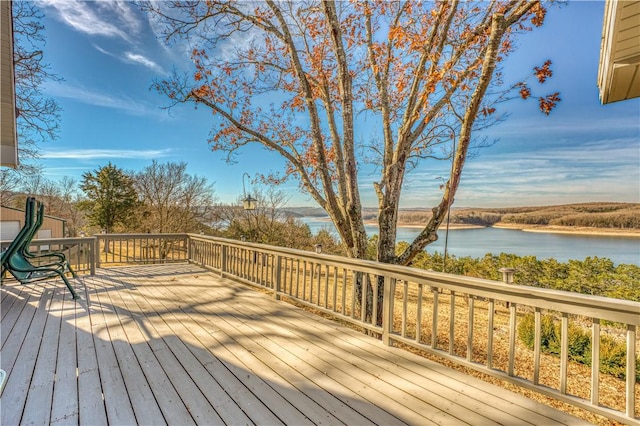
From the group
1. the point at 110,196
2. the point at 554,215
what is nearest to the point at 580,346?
the point at 554,215

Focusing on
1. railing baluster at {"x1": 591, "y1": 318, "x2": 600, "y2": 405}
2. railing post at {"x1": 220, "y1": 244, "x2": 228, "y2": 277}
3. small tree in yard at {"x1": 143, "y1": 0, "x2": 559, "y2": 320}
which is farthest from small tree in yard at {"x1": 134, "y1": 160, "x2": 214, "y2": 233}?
railing baluster at {"x1": 591, "y1": 318, "x2": 600, "y2": 405}

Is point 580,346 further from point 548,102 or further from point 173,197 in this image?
point 173,197

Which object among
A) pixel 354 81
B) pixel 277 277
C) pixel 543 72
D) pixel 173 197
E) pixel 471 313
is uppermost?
pixel 354 81

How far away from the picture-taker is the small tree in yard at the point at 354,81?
13.4 ft

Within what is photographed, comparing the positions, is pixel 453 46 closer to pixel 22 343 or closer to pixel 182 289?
pixel 182 289

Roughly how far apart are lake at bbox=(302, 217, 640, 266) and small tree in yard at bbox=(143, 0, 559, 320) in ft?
5.12

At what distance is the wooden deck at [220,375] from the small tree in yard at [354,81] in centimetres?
198

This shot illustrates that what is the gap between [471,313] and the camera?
2.25m

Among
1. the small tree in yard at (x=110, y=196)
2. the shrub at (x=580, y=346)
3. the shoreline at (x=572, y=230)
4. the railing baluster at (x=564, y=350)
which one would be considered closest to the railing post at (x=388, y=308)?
the railing baluster at (x=564, y=350)

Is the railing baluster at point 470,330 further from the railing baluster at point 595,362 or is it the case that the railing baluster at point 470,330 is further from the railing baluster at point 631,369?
the railing baluster at point 631,369

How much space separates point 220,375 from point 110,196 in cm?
1721

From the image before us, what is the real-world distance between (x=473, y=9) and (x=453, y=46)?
0.75m

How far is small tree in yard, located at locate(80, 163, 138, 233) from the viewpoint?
15430 millimetres

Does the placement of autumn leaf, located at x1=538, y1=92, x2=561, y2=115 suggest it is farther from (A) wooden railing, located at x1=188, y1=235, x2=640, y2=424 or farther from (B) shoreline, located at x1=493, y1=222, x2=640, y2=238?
(A) wooden railing, located at x1=188, y1=235, x2=640, y2=424
